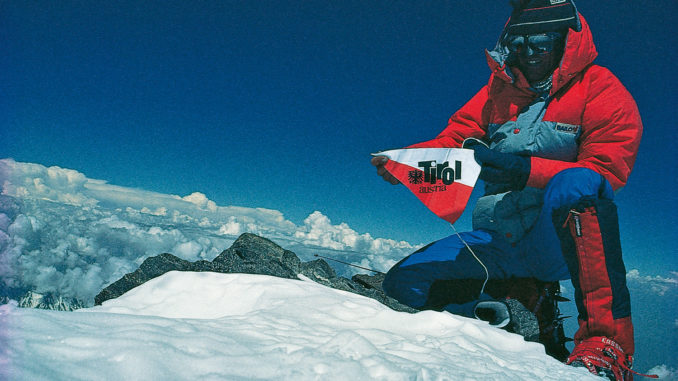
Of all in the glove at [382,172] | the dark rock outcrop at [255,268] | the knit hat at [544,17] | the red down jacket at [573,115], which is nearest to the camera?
the red down jacket at [573,115]

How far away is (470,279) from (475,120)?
1.62 meters

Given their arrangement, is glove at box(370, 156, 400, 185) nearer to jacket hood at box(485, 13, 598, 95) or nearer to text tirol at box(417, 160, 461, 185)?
text tirol at box(417, 160, 461, 185)

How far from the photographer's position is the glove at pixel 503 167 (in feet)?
7.86

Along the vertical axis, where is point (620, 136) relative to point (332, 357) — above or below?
above

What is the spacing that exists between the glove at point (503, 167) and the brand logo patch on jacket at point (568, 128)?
0.55m

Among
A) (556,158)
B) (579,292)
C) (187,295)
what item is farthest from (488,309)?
(187,295)

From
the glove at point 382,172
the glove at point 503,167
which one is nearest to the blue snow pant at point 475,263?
the glove at point 503,167

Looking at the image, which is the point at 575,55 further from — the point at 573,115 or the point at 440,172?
the point at 440,172

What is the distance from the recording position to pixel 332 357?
1305 mm

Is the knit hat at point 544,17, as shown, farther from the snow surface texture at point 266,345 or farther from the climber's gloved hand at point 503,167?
the snow surface texture at point 266,345

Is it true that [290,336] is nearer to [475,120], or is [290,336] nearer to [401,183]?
[401,183]

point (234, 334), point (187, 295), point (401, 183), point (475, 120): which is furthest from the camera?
point (475, 120)

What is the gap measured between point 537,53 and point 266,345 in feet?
10.5

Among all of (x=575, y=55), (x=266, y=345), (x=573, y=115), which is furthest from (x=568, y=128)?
(x=266, y=345)
